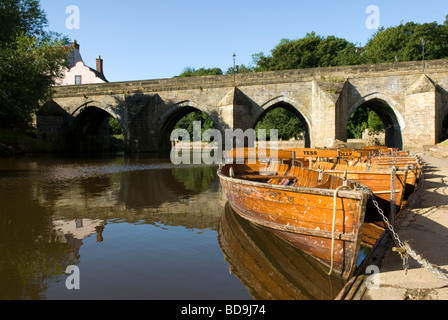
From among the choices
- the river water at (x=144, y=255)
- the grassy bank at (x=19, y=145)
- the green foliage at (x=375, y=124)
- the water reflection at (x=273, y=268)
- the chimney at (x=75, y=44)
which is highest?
the chimney at (x=75, y=44)

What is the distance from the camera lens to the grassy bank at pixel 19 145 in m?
25.8

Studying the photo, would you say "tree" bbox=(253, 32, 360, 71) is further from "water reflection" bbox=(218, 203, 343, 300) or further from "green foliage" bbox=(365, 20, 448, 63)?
"water reflection" bbox=(218, 203, 343, 300)

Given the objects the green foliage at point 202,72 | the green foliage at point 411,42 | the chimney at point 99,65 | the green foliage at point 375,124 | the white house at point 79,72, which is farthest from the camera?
the green foliage at point 202,72

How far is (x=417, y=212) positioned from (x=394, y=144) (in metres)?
21.8

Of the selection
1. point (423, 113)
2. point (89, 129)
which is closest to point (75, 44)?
point (89, 129)

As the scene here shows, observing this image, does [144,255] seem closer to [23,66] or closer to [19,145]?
[23,66]

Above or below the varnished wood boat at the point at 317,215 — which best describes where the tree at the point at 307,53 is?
above

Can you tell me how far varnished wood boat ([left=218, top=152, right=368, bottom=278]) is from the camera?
14.0 ft

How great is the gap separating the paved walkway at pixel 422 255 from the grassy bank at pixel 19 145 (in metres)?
27.5

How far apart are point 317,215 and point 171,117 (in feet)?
87.6

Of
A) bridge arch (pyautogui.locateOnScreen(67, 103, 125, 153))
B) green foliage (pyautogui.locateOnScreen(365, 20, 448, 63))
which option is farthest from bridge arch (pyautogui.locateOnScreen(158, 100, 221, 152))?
green foliage (pyautogui.locateOnScreen(365, 20, 448, 63))

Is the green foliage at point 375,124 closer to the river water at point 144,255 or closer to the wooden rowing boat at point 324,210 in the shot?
the wooden rowing boat at point 324,210

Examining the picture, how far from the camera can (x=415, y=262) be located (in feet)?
13.8

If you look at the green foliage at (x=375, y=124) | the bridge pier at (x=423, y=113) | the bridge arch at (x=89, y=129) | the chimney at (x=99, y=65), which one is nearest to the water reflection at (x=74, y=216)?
the bridge pier at (x=423, y=113)
